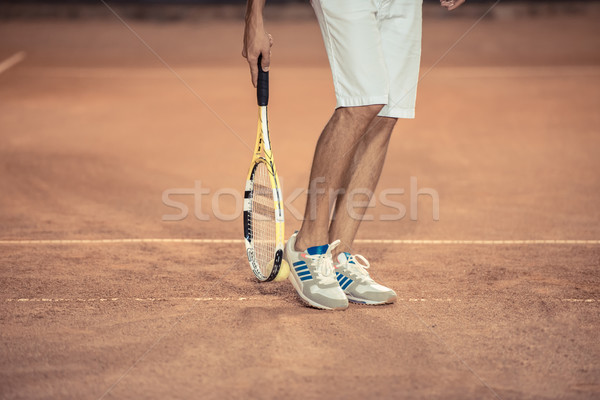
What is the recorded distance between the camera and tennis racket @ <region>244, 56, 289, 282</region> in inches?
123

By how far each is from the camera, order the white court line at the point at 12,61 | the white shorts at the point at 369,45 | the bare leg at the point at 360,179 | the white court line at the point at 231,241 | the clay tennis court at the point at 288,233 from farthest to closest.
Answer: the white court line at the point at 12,61, the white court line at the point at 231,241, the bare leg at the point at 360,179, the white shorts at the point at 369,45, the clay tennis court at the point at 288,233

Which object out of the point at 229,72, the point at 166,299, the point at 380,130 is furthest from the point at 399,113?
the point at 229,72

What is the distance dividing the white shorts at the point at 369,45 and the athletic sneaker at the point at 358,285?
670 millimetres

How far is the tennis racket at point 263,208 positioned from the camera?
313cm

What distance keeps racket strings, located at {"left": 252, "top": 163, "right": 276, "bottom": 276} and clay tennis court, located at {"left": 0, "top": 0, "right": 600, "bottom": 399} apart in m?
0.13

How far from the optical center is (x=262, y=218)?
355 cm

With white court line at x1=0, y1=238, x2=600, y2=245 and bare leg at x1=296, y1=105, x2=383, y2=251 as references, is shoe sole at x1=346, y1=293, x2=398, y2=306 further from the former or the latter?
white court line at x1=0, y1=238, x2=600, y2=245

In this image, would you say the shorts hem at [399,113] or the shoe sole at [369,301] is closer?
the shoe sole at [369,301]

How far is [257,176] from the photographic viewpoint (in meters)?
3.49

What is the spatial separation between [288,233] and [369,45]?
1.61 metres

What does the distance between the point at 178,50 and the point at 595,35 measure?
9.26 metres

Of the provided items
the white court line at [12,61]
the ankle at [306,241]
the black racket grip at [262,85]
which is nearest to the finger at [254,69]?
the black racket grip at [262,85]

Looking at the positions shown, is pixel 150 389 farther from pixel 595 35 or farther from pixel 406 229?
pixel 595 35

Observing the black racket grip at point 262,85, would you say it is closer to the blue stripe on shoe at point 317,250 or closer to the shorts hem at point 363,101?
the shorts hem at point 363,101
